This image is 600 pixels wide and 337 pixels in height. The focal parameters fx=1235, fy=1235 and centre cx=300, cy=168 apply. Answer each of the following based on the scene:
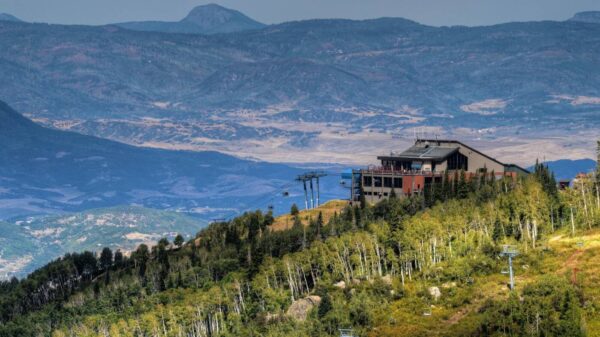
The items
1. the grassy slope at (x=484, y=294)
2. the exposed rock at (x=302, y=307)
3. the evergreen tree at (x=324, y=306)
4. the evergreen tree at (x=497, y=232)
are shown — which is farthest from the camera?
the evergreen tree at (x=497, y=232)

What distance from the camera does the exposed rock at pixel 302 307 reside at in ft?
407

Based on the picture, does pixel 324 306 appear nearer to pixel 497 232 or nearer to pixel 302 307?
pixel 302 307

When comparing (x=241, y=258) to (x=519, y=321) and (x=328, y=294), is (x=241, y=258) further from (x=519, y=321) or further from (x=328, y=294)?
(x=519, y=321)

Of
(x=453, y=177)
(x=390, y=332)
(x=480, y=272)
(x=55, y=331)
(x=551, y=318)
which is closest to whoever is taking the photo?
(x=551, y=318)

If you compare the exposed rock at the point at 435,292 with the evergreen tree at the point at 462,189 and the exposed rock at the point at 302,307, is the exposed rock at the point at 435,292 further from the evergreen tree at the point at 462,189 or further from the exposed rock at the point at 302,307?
the evergreen tree at the point at 462,189

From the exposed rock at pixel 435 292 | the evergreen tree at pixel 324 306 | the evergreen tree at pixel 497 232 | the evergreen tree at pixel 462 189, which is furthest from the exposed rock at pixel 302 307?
the evergreen tree at pixel 462 189

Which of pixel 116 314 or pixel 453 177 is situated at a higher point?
pixel 453 177

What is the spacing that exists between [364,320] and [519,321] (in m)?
18.0

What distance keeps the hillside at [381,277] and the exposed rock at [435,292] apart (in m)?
0.19

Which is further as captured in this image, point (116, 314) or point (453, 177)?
point (453, 177)

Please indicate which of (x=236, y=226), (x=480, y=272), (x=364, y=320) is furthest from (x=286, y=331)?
(x=236, y=226)

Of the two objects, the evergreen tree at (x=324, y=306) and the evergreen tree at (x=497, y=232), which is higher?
the evergreen tree at (x=497, y=232)

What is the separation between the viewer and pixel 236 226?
7559 inches

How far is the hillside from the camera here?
106 m
